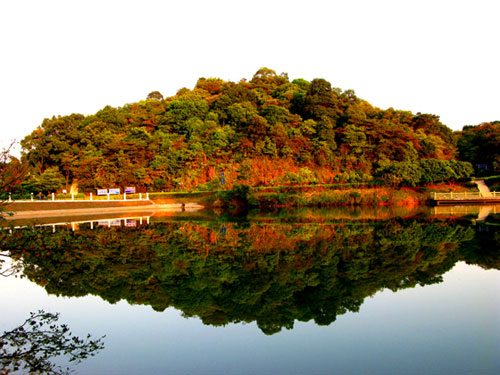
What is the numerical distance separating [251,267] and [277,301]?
Result: 8.65ft

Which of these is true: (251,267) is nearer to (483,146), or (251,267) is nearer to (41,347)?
(41,347)

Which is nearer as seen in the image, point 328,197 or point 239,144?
point 328,197

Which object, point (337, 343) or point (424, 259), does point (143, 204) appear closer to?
point (424, 259)

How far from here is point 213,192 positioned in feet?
115

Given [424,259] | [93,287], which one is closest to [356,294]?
[424,259]

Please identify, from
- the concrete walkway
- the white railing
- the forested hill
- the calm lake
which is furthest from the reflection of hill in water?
the forested hill

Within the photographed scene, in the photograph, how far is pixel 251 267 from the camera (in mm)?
9297

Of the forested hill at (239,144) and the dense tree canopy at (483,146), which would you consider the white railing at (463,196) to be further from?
the dense tree canopy at (483,146)

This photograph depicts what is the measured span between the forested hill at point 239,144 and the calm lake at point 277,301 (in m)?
25.2

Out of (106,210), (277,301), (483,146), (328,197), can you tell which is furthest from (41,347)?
(483,146)

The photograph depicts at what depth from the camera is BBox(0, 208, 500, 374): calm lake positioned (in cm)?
463

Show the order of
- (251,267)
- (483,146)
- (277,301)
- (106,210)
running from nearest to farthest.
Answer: (277,301) < (251,267) < (106,210) < (483,146)

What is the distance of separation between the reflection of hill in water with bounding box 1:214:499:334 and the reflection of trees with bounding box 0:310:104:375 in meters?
1.55

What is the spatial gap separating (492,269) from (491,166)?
4104 centimetres
